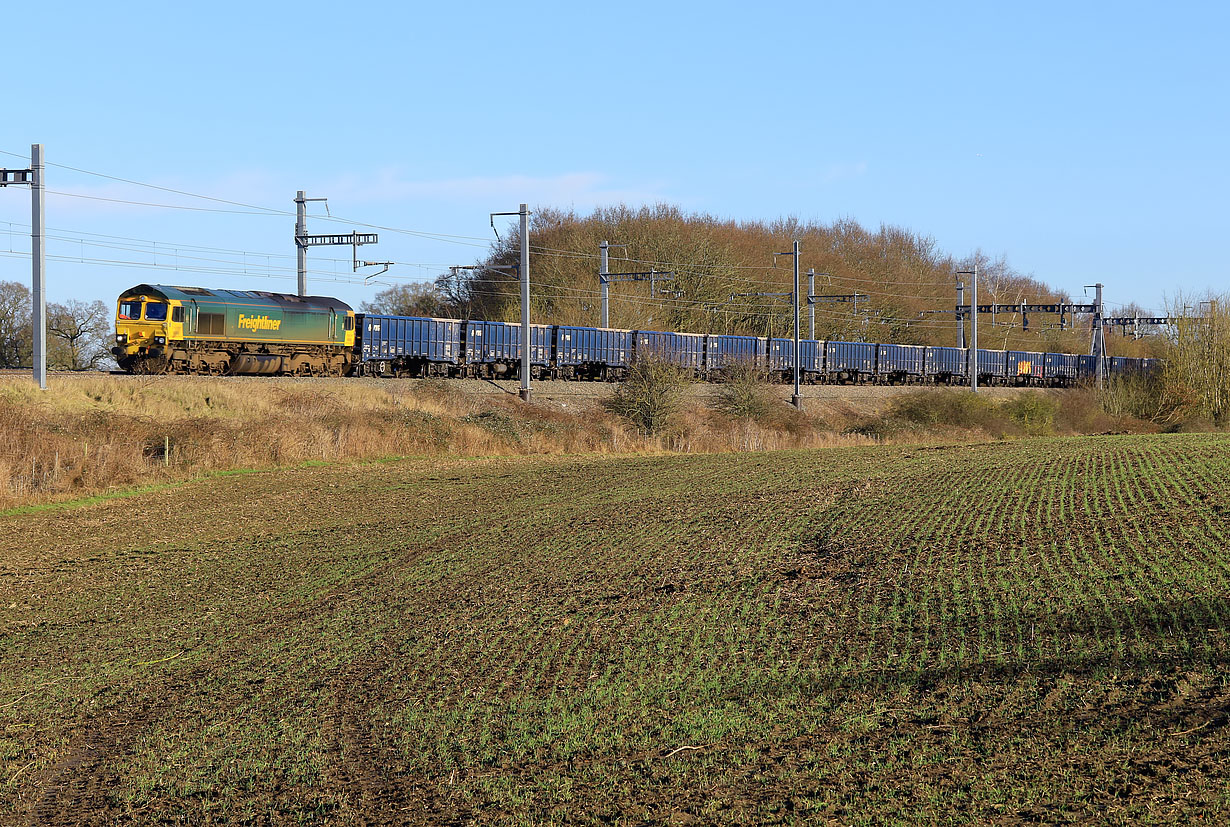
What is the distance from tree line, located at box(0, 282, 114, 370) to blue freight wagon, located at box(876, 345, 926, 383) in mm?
46735

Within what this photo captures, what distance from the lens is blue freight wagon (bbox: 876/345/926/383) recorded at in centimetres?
7244

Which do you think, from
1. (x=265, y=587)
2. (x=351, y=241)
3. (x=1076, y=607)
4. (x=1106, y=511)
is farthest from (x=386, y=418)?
(x=1076, y=607)

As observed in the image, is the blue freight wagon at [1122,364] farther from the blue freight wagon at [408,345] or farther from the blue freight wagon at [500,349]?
the blue freight wagon at [408,345]

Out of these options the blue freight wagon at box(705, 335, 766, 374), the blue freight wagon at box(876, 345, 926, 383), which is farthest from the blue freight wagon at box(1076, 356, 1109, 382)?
the blue freight wagon at box(705, 335, 766, 374)

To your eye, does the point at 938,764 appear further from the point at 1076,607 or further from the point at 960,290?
the point at 960,290

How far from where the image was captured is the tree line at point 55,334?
55719mm

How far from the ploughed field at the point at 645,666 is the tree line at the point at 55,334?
40.2 m

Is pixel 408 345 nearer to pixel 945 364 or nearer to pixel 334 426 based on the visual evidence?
pixel 334 426

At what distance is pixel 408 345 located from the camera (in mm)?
48188

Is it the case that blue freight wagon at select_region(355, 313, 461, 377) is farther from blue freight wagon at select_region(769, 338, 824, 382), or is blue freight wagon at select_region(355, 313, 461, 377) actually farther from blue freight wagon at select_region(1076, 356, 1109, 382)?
blue freight wagon at select_region(1076, 356, 1109, 382)

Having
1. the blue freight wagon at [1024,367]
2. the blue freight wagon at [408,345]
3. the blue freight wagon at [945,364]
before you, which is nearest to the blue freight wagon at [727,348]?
the blue freight wagon at [408,345]

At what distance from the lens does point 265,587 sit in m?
15.3

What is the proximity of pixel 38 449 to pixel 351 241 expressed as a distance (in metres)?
15.2

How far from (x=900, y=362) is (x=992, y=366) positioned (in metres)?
8.43
